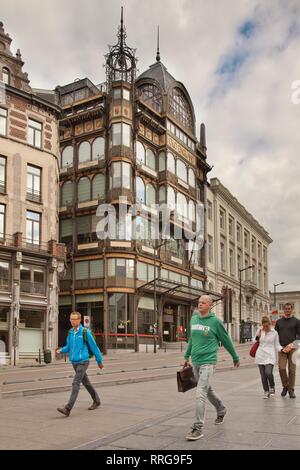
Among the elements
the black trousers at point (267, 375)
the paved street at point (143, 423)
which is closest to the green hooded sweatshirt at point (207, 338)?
the paved street at point (143, 423)

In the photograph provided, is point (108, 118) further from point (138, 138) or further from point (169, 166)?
point (169, 166)

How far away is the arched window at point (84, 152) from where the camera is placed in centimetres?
5062

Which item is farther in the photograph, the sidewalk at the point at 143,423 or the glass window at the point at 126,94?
the glass window at the point at 126,94

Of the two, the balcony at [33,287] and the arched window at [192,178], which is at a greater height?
the arched window at [192,178]

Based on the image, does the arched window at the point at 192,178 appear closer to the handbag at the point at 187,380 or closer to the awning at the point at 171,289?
the awning at the point at 171,289

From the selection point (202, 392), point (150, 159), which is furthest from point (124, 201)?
point (202, 392)

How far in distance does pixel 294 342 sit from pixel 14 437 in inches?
248

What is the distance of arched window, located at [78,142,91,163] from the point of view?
5062cm

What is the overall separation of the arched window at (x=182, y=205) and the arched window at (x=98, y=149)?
10.00m

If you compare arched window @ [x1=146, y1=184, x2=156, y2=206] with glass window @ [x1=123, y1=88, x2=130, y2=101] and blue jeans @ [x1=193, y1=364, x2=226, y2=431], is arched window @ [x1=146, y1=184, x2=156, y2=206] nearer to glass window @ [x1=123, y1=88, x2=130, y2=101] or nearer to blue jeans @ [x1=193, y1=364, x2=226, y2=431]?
glass window @ [x1=123, y1=88, x2=130, y2=101]

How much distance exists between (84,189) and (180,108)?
48.9 ft

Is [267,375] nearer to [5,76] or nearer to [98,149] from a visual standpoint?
[5,76]

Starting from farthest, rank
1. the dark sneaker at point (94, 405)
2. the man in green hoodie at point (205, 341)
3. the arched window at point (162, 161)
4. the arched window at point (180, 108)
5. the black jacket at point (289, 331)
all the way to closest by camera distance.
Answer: the arched window at point (180, 108) → the arched window at point (162, 161) → the black jacket at point (289, 331) → the dark sneaker at point (94, 405) → the man in green hoodie at point (205, 341)

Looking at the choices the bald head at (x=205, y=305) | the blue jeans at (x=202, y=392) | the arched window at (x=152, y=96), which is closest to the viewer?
the blue jeans at (x=202, y=392)
